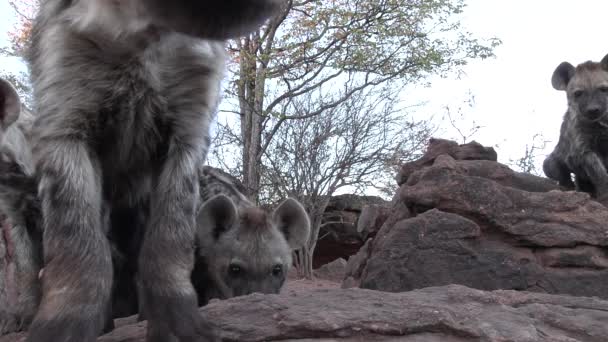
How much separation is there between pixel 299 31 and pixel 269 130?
2.36 metres

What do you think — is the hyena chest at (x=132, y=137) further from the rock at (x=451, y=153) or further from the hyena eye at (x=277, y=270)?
the rock at (x=451, y=153)

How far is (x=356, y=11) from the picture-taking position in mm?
14977

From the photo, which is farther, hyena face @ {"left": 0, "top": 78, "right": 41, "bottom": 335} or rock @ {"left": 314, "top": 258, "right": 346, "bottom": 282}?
rock @ {"left": 314, "top": 258, "right": 346, "bottom": 282}

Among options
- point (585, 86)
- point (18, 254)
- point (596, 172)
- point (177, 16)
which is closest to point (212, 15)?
point (177, 16)

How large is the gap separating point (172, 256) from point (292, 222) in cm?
220

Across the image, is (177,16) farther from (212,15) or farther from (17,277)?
(17,277)

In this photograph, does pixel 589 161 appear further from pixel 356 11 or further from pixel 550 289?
pixel 356 11

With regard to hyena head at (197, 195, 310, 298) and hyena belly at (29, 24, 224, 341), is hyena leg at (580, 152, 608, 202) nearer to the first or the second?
hyena head at (197, 195, 310, 298)

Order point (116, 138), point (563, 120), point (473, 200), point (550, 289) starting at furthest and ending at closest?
point (563, 120) < point (473, 200) < point (550, 289) < point (116, 138)

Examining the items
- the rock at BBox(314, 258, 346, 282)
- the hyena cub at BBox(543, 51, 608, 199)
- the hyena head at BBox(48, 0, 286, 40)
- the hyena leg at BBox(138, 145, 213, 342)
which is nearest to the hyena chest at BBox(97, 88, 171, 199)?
the hyena leg at BBox(138, 145, 213, 342)

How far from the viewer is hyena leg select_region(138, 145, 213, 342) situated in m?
2.53

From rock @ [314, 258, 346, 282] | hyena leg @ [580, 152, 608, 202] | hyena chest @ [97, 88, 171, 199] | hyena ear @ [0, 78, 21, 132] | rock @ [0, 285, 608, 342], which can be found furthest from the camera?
rock @ [314, 258, 346, 282]

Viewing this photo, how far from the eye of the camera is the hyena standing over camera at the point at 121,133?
7.88ft

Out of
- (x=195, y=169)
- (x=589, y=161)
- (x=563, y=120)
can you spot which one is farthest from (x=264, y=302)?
(x=563, y=120)
